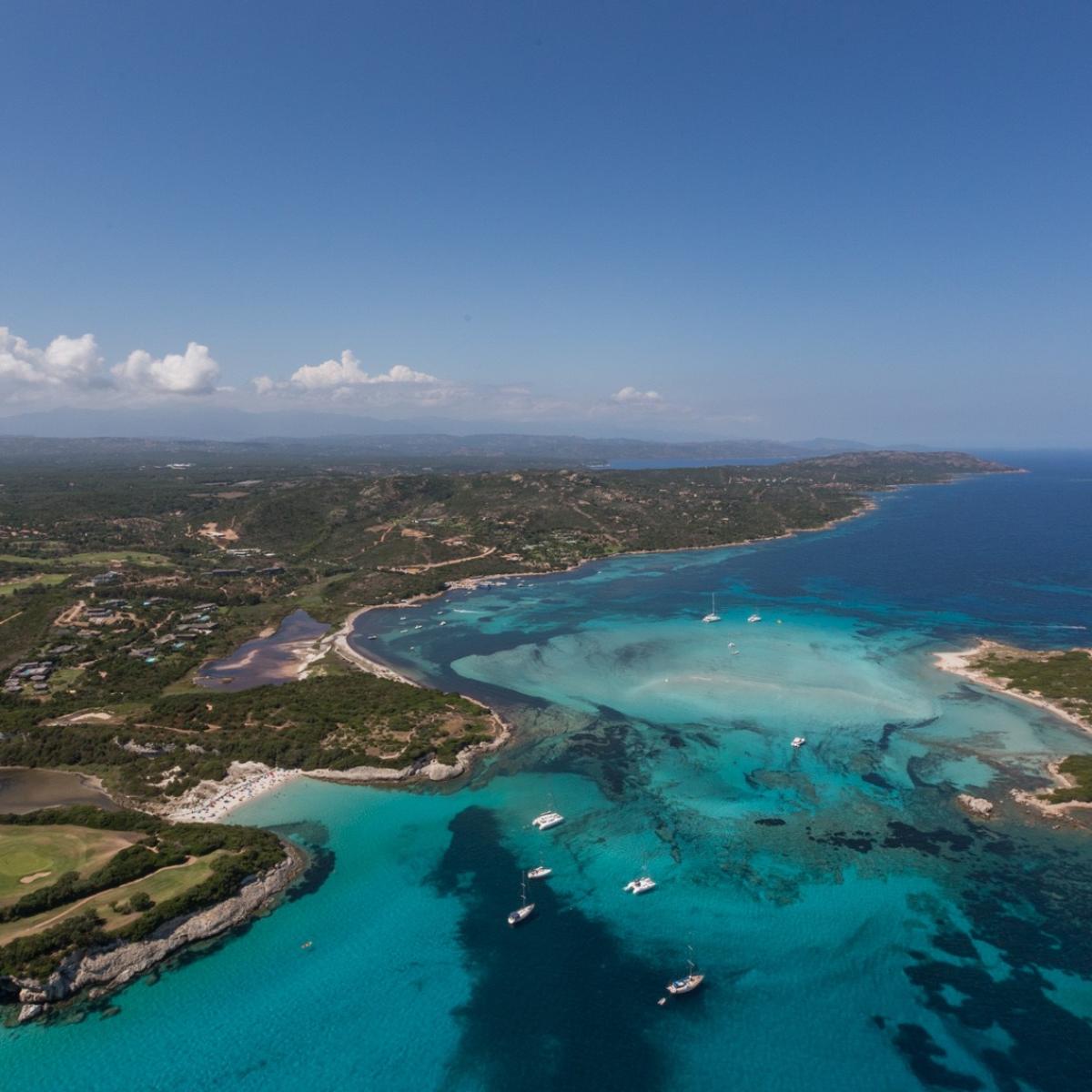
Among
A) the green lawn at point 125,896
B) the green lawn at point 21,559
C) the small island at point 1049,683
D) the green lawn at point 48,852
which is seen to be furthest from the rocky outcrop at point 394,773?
the green lawn at point 21,559

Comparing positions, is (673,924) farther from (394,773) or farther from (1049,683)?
(1049,683)

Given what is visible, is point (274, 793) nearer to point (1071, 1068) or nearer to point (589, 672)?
point (589, 672)

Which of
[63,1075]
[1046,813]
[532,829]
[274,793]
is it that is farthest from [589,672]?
[63,1075]

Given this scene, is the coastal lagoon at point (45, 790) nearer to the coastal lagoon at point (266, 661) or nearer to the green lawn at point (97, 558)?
the coastal lagoon at point (266, 661)

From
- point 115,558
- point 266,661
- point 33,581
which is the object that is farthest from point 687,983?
point 115,558

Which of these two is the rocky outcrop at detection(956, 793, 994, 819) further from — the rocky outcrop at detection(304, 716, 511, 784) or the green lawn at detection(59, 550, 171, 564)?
the green lawn at detection(59, 550, 171, 564)

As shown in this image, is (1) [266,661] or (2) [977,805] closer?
(2) [977,805]
